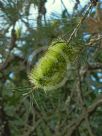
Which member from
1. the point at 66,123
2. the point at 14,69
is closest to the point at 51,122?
the point at 66,123

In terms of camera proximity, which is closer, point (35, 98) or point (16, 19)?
point (35, 98)

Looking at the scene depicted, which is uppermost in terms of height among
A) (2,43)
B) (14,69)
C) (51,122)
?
(2,43)

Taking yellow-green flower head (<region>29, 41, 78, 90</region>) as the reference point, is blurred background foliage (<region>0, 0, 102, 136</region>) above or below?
below

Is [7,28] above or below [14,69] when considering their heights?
above

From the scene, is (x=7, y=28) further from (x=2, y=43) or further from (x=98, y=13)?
(x=98, y=13)

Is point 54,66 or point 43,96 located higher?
point 54,66

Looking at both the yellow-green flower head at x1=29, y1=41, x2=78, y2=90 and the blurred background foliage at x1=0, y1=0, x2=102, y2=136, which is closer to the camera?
the yellow-green flower head at x1=29, y1=41, x2=78, y2=90

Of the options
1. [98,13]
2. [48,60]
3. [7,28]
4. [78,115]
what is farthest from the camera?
[78,115]

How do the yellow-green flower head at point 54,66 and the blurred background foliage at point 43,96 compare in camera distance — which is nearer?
the yellow-green flower head at point 54,66
